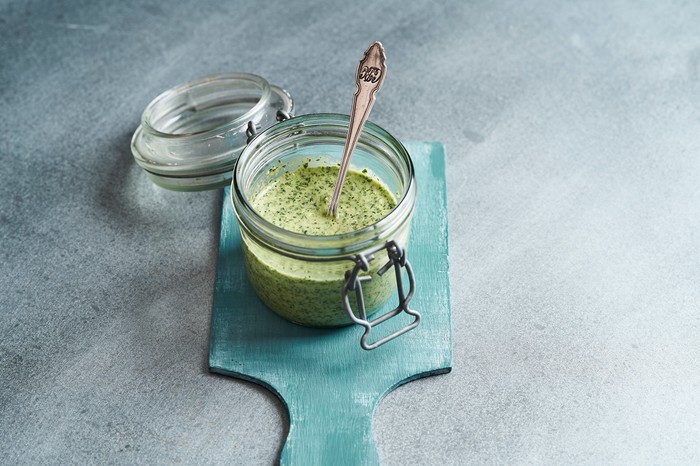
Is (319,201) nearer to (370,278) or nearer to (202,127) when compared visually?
(370,278)

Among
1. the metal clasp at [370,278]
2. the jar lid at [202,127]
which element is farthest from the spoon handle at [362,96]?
the jar lid at [202,127]

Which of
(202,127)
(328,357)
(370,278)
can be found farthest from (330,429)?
(202,127)

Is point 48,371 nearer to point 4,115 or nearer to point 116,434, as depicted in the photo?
point 116,434

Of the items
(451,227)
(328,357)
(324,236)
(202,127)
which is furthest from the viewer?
(202,127)

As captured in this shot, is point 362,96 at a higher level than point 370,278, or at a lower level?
higher

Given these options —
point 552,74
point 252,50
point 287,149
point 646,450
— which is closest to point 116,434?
point 287,149

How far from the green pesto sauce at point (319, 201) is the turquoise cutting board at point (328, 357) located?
13 centimetres

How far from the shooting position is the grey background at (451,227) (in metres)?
1.18

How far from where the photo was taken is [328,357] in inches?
48.3

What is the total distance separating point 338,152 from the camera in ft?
4.38

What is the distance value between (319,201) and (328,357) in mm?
237

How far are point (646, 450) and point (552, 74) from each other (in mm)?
829

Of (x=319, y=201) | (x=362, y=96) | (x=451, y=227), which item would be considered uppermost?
(x=362, y=96)

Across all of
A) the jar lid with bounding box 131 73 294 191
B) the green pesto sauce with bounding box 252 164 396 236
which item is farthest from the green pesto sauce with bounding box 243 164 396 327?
the jar lid with bounding box 131 73 294 191
